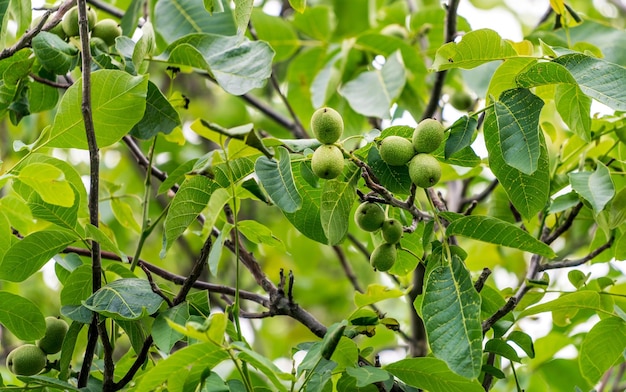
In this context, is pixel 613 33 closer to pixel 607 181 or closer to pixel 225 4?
pixel 607 181

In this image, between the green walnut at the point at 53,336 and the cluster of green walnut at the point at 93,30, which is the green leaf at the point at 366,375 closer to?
the green walnut at the point at 53,336

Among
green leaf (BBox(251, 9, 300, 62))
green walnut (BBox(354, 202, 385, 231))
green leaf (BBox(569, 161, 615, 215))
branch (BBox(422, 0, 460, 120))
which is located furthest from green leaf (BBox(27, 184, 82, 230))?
green leaf (BBox(251, 9, 300, 62))

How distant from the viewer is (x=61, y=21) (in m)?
1.33

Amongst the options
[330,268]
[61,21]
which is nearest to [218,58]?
[61,21]

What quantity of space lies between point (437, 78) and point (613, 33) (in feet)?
1.39

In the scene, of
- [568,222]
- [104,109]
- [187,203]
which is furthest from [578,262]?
[104,109]

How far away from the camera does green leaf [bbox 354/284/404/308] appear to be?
3.84ft

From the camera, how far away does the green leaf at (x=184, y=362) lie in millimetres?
901

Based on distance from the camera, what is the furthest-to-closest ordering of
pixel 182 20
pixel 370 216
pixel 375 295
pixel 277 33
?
pixel 277 33, pixel 182 20, pixel 375 295, pixel 370 216

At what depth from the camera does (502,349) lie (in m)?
1.16

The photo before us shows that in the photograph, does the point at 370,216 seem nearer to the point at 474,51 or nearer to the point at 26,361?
the point at 474,51

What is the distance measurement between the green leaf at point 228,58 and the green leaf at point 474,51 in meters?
0.30

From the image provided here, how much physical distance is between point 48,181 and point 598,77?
2.50ft

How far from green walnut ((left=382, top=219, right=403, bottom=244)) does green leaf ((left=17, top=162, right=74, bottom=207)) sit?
1.48 feet
